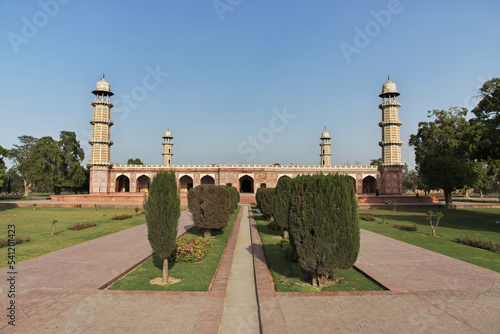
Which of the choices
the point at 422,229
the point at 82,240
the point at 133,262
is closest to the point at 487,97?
the point at 422,229

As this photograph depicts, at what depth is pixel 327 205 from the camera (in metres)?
6.32

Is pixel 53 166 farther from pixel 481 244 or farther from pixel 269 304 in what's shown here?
pixel 481 244

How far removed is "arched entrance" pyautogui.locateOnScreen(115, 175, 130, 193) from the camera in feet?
144

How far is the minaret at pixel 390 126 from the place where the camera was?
40219mm

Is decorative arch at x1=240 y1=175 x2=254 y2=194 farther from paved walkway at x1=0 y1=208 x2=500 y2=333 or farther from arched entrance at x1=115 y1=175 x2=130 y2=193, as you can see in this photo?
paved walkway at x1=0 y1=208 x2=500 y2=333

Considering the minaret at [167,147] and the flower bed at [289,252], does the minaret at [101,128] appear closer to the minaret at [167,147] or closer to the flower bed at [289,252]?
the minaret at [167,147]

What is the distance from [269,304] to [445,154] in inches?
1088

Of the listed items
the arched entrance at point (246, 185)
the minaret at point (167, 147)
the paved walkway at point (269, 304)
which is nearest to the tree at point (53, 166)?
the minaret at point (167, 147)

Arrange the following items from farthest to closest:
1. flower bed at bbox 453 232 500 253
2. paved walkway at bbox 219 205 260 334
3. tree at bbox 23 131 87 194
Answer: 1. tree at bbox 23 131 87 194
2. flower bed at bbox 453 232 500 253
3. paved walkway at bbox 219 205 260 334

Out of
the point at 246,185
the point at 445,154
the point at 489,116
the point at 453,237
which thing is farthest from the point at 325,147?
the point at 453,237

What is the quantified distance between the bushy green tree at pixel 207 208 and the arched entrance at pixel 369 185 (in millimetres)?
38864

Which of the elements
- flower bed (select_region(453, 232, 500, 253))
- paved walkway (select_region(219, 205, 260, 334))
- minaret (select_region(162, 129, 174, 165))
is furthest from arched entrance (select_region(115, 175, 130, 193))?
flower bed (select_region(453, 232, 500, 253))

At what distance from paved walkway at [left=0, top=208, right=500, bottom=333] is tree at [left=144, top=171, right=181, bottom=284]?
1061 millimetres

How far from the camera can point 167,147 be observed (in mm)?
51688
